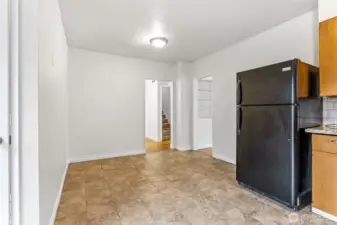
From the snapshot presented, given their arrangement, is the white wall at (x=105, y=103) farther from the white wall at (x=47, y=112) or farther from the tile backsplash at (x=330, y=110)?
the tile backsplash at (x=330, y=110)

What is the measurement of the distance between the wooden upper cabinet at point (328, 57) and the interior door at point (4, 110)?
2.89 metres

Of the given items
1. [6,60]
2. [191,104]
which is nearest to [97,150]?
[191,104]

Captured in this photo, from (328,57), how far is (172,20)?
2.02 metres

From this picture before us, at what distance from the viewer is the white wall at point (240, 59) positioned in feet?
9.17

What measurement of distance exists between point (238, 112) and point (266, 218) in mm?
1373

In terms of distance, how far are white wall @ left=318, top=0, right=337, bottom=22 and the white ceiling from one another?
0.77ft

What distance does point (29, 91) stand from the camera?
1320 mm

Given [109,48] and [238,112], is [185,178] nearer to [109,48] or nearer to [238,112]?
[238,112]

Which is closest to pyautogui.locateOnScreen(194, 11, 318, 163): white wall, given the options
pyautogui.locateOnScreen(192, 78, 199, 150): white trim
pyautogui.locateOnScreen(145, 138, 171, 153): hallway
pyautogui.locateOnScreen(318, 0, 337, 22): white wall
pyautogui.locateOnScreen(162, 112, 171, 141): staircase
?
pyautogui.locateOnScreen(192, 78, 199, 150): white trim

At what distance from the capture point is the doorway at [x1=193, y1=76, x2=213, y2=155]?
5.45m

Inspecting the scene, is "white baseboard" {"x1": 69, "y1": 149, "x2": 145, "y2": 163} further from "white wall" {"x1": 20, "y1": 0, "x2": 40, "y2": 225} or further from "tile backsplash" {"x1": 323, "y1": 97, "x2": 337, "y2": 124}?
"tile backsplash" {"x1": 323, "y1": 97, "x2": 337, "y2": 124}

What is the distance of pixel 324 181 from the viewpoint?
2035 millimetres

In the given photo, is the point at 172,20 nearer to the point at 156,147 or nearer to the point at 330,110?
the point at 330,110

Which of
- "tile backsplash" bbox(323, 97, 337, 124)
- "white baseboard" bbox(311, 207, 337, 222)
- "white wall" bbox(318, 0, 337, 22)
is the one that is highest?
"white wall" bbox(318, 0, 337, 22)
